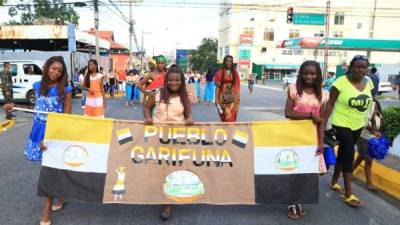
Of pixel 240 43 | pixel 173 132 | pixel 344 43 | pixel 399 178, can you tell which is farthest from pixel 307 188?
pixel 240 43

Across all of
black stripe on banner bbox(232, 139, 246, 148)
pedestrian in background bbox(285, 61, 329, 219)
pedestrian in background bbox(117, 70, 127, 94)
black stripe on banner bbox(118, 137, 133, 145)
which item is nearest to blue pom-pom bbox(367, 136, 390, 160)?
pedestrian in background bbox(285, 61, 329, 219)

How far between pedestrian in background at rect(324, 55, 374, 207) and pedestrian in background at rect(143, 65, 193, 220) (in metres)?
1.62

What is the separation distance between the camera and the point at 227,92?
7.43 meters

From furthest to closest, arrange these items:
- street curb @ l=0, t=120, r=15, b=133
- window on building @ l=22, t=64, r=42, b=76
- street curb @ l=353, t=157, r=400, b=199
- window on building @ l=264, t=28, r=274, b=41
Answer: window on building @ l=264, t=28, r=274, b=41 → window on building @ l=22, t=64, r=42, b=76 → street curb @ l=0, t=120, r=15, b=133 → street curb @ l=353, t=157, r=400, b=199

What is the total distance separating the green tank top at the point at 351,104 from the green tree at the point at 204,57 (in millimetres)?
80489

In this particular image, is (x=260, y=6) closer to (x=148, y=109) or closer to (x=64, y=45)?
(x=64, y=45)

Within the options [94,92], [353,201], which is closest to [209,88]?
[94,92]

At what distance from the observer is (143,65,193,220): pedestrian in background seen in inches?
178

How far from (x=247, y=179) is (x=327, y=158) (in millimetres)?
1038

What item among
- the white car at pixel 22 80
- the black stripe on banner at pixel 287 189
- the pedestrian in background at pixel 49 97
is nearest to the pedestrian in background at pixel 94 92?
the pedestrian in background at pixel 49 97

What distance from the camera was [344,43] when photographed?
108 ft

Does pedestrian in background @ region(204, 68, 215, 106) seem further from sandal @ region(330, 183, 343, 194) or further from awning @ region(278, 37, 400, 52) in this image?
awning @ region(278, 37, 400, 52)

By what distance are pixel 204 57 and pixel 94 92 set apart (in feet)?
273

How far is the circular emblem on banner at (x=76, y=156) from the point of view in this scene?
421 cm
